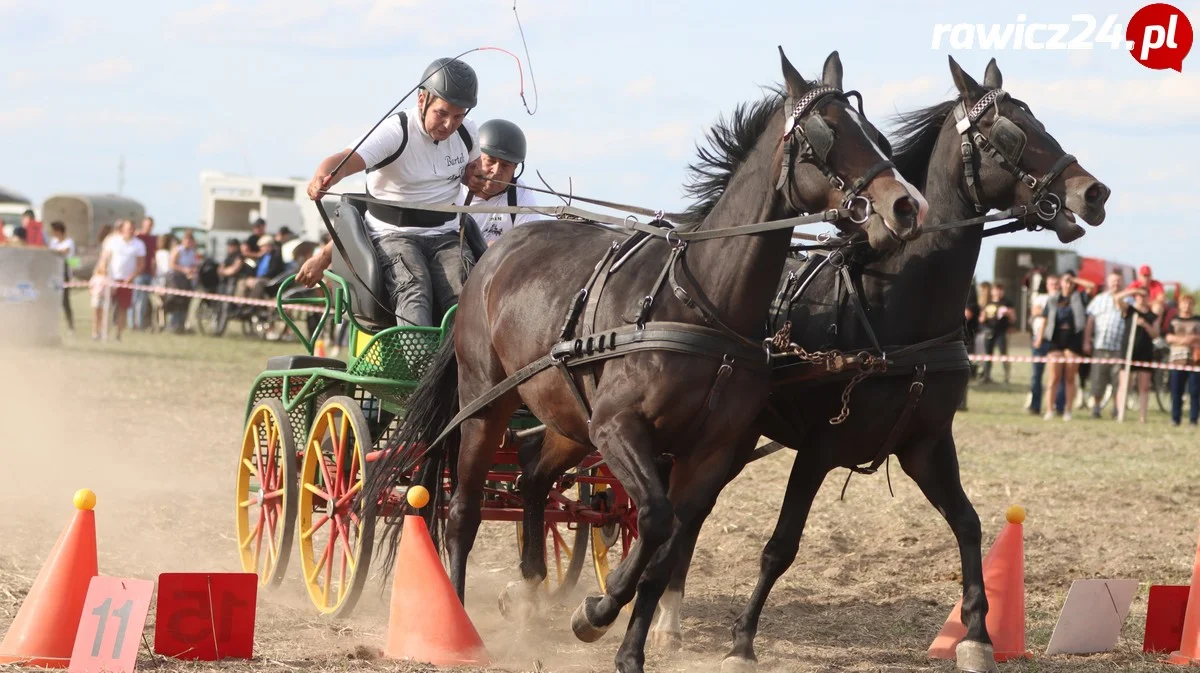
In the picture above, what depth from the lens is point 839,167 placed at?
459 centimetres

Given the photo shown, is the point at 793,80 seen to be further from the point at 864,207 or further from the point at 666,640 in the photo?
the point at 666,640

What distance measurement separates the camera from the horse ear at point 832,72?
4848 mm

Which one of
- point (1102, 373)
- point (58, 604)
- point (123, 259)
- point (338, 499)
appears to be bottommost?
point (58, 604)

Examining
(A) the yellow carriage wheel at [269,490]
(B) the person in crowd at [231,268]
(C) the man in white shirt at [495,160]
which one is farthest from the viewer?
(B) the person in crowd at [231,268]

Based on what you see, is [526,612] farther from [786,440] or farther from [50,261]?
[50,261]

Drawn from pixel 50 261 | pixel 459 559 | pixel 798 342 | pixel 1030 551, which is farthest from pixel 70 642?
pixel 50 261

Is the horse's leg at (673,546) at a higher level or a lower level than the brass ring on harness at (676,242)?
lower

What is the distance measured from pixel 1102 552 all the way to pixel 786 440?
342cm

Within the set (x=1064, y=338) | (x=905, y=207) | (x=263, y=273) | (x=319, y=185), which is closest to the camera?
(x=905, y=207)

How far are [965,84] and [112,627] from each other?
3.74m

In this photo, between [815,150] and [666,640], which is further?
[666,640]

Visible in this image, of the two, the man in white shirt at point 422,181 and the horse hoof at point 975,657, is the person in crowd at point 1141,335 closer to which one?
the man in white shirt at point 422,181

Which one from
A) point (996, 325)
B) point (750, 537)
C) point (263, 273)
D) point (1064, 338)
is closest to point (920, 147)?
point (750, 537)

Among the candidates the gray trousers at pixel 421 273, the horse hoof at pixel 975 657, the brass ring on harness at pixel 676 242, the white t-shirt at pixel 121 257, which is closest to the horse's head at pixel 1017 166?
the brass ring on harness at pixel 676 242
